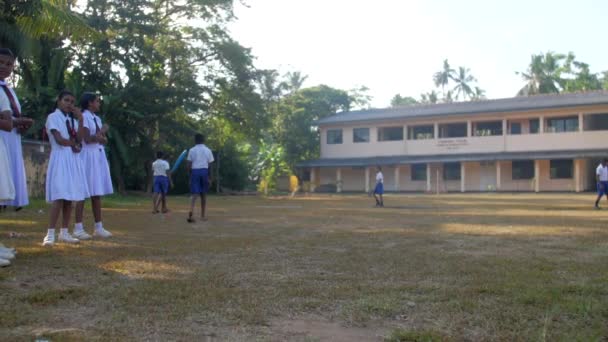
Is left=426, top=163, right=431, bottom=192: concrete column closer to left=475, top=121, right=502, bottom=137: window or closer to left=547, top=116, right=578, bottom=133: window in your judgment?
left=475, top=121, right=502, bottom=137: window

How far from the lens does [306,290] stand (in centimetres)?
374

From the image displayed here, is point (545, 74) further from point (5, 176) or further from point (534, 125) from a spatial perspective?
point (5, 176)

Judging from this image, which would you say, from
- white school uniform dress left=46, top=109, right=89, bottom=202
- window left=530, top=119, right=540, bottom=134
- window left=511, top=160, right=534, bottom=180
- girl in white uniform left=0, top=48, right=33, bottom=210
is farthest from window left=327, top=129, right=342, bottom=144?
girl in white uniform left=0, top=48, right=33, bottom=210

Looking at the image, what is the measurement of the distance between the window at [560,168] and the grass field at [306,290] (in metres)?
26.7

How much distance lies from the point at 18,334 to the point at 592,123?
33.4 m

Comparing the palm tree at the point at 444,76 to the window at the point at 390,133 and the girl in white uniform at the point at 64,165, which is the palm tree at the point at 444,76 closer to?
the window at the point at 390,133

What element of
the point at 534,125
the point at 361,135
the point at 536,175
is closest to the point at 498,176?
the point at 536,175

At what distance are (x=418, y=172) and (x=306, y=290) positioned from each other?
3256 centimetres

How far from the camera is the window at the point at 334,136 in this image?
124 ft

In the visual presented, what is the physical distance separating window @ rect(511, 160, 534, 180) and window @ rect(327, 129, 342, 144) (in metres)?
11.9

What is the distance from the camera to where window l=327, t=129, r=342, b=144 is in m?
37.7

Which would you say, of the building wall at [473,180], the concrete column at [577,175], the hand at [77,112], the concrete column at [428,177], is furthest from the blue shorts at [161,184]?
the concrete column at [577,175]

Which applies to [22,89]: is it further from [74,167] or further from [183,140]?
[74,167]

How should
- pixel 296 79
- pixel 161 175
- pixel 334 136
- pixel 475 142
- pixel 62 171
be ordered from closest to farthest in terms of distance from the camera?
pixel 62 171
pixel 161 175
pixel 475 142
pixel 334 136
pixel 296 79
